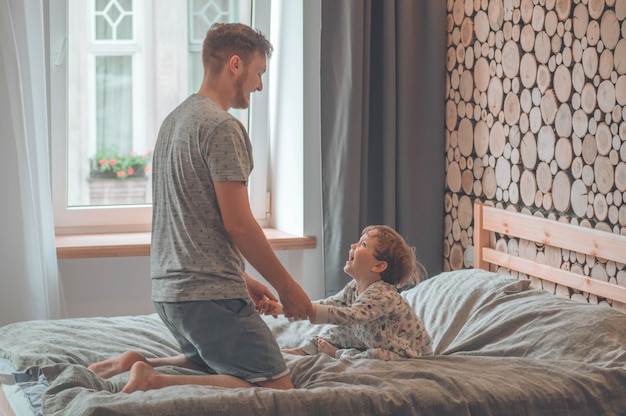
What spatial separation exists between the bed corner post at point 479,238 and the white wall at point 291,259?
2.37ft

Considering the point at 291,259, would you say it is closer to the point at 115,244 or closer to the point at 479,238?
the point at 115,244

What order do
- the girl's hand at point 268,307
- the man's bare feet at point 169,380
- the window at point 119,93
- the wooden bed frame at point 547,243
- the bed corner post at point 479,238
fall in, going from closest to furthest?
the man's bare feet at point 169,380 < the girl's hand at point 268,307 < the wooden bed frame at point 547,243 < the bed corner post at point 479,238 < the window at point 119,93

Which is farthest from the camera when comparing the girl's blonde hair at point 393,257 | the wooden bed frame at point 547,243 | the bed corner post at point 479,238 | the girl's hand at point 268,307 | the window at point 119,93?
the window at point 119,93

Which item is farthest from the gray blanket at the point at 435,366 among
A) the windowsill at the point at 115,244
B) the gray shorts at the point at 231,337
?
the windowsill at the point at 115,244

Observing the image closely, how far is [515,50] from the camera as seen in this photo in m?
3.32

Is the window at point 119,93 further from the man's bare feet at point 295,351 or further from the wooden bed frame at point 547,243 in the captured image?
the man's bare feet at point 295,351

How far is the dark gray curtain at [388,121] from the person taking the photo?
12.3ft

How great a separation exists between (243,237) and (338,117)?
165cm

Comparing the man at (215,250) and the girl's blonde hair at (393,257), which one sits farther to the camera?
the girl's blonde hair at (393,257)

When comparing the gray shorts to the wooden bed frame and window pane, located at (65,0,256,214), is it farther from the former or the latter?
window pane, located at (65,0,256,214)

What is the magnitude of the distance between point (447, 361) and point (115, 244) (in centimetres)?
164

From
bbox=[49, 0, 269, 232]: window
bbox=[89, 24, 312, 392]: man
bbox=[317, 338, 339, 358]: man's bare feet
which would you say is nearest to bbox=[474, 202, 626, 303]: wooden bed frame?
bbox=[317, 338, 339, 358]: man's bare feet

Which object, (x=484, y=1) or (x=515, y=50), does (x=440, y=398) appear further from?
A: (x=484, y=1)

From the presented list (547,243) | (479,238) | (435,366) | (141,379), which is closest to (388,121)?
(479,238)
